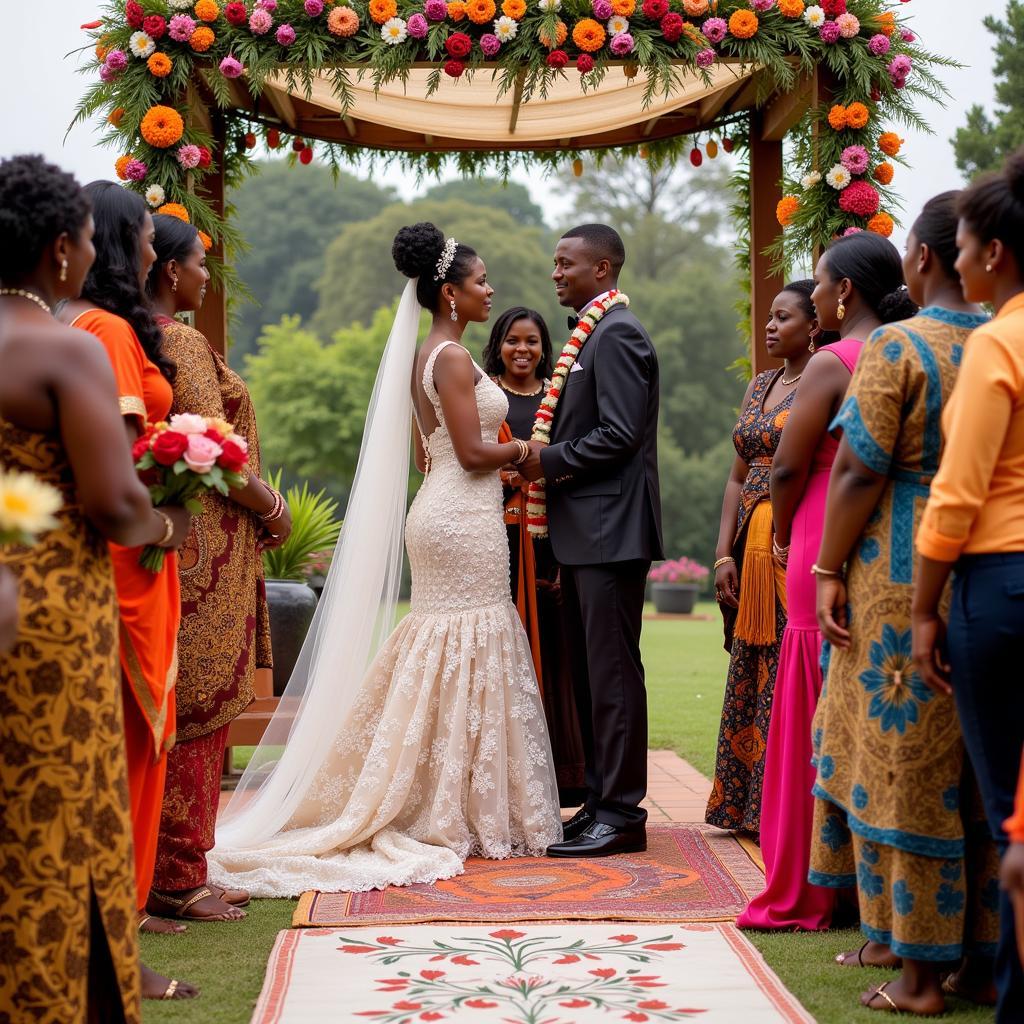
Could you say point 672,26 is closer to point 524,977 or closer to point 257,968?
point 524,977

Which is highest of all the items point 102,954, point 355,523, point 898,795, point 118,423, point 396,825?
point 118,423

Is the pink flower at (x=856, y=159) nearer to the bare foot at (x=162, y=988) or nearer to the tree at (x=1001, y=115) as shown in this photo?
the bare foot at (x=162, y=988)

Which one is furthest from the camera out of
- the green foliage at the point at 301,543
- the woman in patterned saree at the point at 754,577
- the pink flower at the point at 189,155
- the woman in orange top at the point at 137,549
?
the green foliage at the point at 301,543

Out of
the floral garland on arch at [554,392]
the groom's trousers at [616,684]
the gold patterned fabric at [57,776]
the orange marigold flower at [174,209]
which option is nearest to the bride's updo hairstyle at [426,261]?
the floral garland on arch at [554,392]

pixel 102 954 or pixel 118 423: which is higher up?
pixel 118 423

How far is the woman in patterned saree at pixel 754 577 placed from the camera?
5.91 meters

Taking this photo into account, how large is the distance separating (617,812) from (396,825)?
970 mm

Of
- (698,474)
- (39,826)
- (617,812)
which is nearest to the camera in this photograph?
(39,826)

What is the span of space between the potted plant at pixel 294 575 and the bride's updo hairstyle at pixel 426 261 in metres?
1.96

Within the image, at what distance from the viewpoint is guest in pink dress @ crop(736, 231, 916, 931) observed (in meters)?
4.49

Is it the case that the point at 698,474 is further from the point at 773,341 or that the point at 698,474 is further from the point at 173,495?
the point at 173,495

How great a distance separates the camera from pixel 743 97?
7707 millimetres

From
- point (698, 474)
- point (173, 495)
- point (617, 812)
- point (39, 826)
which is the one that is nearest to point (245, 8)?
point (173, 495)

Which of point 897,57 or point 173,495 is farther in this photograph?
point 897,57
